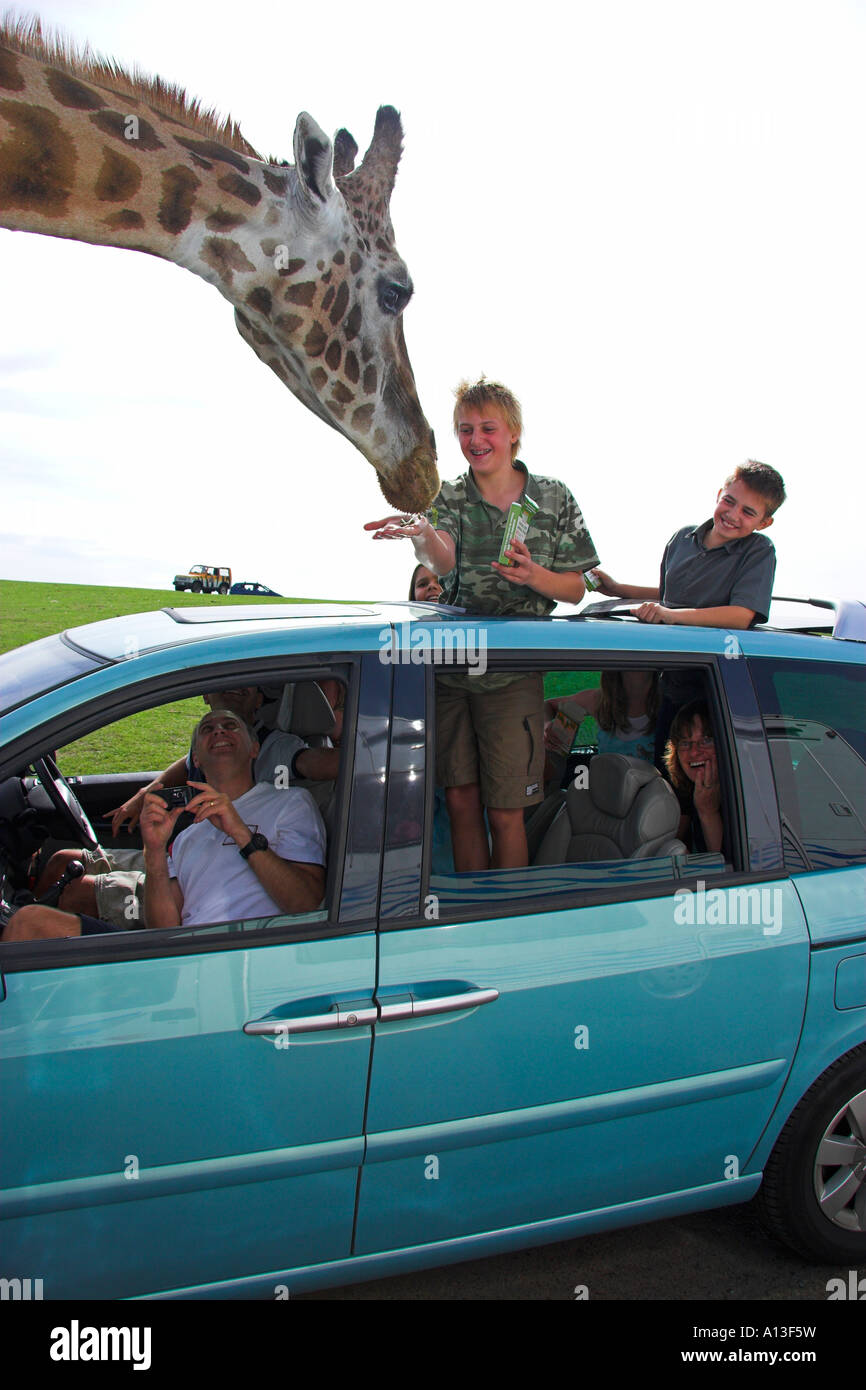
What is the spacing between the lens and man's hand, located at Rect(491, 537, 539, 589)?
298 centimetres

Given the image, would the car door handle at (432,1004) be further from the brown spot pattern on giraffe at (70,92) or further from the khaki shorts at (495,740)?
the brown spot pattern on giraffe at (70,92)

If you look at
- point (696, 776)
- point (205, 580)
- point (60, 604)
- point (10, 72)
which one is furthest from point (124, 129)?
point (205, 580)

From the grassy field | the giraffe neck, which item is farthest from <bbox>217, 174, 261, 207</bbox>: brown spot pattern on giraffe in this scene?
the grassy field

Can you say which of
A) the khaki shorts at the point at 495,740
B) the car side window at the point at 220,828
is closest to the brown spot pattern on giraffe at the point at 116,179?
the car side window at the point at 220,828

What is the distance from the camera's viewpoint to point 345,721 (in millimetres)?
2188

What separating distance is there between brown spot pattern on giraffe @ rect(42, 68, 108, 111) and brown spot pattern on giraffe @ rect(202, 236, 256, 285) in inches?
31.0

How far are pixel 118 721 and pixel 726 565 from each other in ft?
7.55

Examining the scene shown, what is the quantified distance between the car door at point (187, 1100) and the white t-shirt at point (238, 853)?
234 mm

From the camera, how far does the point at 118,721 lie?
355 centimetres

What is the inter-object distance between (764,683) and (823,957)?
2.37 feet

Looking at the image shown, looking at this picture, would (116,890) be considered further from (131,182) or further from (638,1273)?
(131,182)

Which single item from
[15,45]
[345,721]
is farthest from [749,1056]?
[15,45]

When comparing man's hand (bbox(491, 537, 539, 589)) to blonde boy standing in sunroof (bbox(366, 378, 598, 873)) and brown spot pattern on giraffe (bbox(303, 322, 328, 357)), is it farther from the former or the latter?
brown spot pattern on giraffe (bbox(303, 322, 328, 357))

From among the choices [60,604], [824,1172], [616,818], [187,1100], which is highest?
[60,604]
